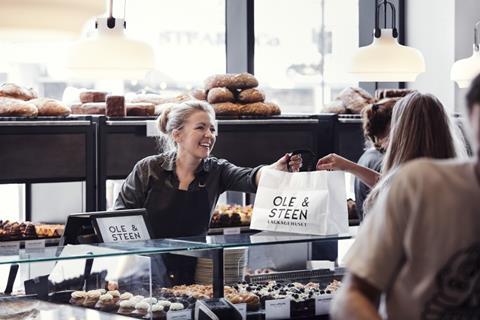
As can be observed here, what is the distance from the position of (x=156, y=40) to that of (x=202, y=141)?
1.71 meters

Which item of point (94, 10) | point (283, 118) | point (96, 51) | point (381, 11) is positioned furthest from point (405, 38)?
point (94, 10)

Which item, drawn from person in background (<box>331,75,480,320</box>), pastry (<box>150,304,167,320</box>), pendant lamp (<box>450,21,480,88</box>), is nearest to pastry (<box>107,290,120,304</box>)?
pastry (<box>150,304,167,320</box>)

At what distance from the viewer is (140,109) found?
5805 millimetres

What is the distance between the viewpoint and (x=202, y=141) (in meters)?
5.29

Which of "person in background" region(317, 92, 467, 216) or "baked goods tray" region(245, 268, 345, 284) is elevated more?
"person in background" region(317, 92, 467, 216)

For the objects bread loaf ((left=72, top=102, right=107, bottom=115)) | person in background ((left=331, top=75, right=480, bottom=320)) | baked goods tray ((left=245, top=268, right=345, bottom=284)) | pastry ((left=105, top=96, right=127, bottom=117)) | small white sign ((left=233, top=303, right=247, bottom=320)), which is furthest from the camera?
bread loaf ((left=72, top=102, right=107, bottom=115))

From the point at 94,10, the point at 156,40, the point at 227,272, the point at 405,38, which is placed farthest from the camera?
the point at 405,38

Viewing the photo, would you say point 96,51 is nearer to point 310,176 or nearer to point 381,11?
point 310,176

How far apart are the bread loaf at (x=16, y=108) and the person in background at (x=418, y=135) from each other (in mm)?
2502

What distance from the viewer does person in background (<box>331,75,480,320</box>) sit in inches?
71.4

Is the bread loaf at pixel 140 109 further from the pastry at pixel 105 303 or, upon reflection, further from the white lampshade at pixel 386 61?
the pastry at pixel 105 303

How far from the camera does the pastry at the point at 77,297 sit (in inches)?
143

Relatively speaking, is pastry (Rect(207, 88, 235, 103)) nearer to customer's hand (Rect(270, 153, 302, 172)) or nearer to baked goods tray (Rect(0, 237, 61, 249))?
baked goods tray (Rect(0, 237, 61, 249))

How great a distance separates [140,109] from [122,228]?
6.40 ft
